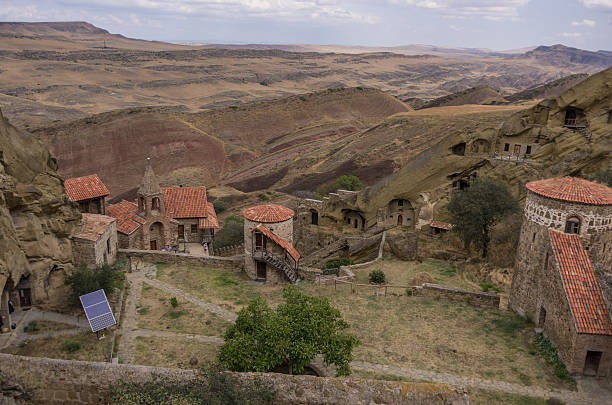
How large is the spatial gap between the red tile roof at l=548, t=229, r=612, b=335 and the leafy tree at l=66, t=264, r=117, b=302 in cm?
2201

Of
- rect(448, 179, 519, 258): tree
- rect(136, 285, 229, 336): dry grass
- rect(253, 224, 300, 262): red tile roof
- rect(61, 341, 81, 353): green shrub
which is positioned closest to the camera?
rect(61, 341, 81, 353): green shrub

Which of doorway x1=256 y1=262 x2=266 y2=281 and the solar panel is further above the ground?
the solar panel

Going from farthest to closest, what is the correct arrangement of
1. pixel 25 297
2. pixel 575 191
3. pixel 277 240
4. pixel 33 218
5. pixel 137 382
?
pixel 277 240, pixel 25 297, pixel 33 218, pixel 575 191, pixel 137 382

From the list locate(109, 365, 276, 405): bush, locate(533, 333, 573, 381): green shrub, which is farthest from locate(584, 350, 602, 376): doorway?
locate(109, 365, 276, 405): bush

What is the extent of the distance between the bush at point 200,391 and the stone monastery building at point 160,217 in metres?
22.7

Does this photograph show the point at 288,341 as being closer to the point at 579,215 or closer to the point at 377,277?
the point at 579,215

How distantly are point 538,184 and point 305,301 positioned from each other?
13832mm

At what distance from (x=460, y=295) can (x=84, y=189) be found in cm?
2744

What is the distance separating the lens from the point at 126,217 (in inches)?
1377

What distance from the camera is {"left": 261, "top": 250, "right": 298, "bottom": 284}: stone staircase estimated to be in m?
29.7

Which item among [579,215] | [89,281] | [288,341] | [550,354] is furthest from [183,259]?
[579,215]

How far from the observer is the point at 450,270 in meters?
33.2

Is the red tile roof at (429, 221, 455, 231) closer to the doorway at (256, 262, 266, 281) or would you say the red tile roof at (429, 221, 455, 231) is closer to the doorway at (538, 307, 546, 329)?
the doorway at (256, 262, 266, 281)

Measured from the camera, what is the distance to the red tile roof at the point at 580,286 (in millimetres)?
18109
